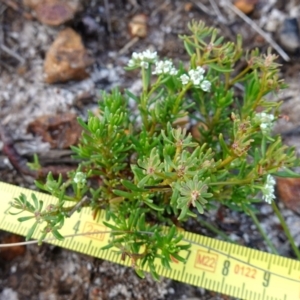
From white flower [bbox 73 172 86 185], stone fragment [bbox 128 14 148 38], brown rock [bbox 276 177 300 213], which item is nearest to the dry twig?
stone fragment [bbox 128 14 148 38]

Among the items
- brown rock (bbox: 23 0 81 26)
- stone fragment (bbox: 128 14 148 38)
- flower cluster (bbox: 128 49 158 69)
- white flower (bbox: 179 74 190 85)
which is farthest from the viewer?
stone fragment (bbox: 128 14 148 38)

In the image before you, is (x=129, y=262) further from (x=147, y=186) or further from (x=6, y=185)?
(x=6, y=185)

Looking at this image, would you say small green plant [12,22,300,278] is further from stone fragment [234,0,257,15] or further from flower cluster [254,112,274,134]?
stone fragment [234,0,257,15]

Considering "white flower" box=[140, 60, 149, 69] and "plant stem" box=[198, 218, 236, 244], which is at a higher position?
"white flower" box=[140, 60, 149, 69]

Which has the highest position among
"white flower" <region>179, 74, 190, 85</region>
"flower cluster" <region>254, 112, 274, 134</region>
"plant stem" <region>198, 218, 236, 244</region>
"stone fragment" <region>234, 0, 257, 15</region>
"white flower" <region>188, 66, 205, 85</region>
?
"stone fragment" <region>234, 0, 257, 15</region>

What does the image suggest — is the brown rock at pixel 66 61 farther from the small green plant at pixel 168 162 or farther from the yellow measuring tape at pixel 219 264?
the yellow measuring tape at pixel 219 264

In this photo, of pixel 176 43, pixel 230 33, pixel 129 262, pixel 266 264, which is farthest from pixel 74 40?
pixel 266 264

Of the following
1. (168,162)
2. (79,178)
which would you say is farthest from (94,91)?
(168,162)

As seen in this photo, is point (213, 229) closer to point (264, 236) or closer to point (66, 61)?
point (264, 236)
